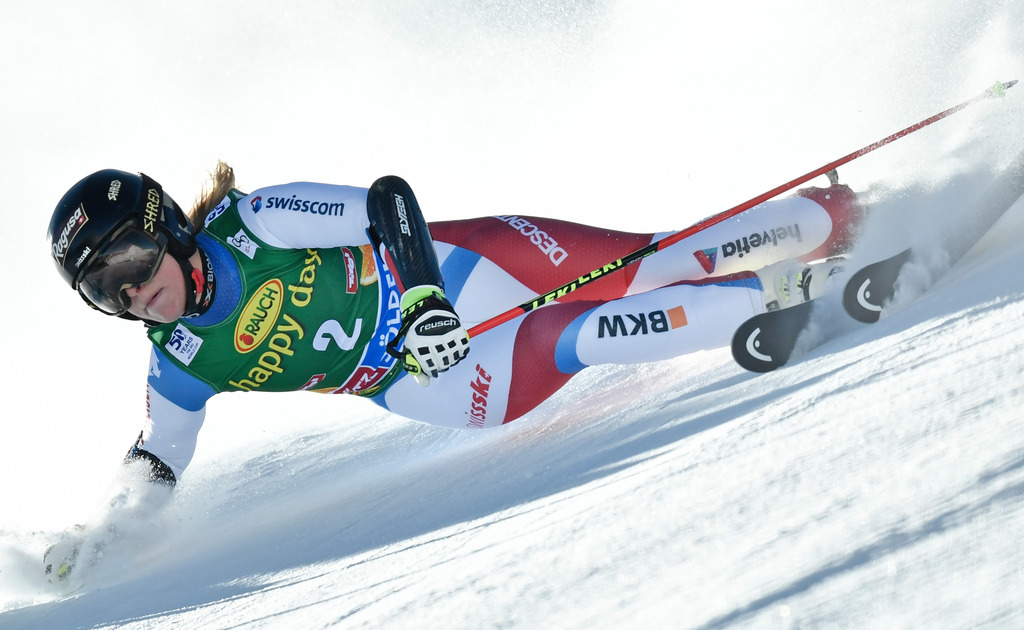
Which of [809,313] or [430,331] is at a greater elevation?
[430,331]

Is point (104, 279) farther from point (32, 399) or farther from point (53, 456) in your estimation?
point (32, 399)

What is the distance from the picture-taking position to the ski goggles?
A: 2.22 m

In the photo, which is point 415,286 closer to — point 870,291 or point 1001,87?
point 870,291

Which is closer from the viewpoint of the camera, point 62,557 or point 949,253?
point 949,253

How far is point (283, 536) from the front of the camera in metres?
2.66

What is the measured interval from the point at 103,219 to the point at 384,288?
82 cm

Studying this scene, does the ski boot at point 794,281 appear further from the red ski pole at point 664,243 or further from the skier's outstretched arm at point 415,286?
the skier's outstretched arm at point 415,286

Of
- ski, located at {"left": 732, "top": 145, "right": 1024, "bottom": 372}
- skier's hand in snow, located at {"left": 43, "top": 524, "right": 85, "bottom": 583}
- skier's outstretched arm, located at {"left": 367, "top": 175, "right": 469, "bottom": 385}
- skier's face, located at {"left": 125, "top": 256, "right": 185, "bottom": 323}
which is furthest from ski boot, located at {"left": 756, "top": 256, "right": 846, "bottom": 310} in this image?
skier's hand in snow, located at {"left": 43, "top": 524, "right": 85, "bottom": 583}

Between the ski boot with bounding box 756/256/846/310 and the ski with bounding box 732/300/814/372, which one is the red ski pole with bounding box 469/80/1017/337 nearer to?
the ski boot with bounding box 756/256/846/310

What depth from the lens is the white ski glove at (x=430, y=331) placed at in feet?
6.96

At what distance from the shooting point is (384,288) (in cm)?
271

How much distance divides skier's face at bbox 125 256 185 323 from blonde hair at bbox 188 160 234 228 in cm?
29

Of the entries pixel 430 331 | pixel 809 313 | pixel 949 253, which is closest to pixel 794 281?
pixel 809 313

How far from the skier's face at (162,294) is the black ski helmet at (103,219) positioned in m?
0.05
